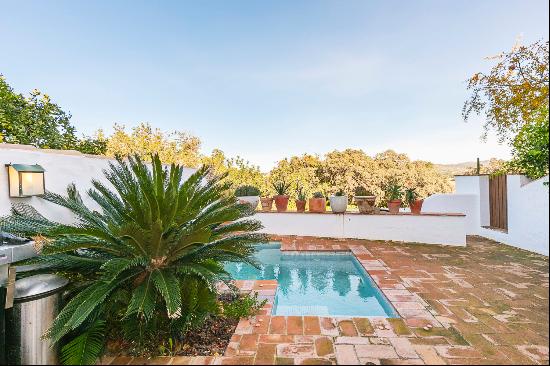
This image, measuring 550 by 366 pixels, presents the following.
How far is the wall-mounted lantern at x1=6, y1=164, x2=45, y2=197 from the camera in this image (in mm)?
3324

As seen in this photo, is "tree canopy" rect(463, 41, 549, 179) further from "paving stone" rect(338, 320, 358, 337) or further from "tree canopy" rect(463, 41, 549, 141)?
"paving stone" rect(338, 320, 358, 337)

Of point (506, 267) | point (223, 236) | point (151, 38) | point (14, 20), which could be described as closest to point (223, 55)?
point (151, 38)

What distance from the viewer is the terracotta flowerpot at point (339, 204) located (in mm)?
7855

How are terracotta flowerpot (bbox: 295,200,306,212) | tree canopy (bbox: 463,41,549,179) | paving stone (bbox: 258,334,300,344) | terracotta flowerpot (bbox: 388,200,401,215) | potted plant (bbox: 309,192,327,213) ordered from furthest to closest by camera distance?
1. terracotta flowerpot (bbox: 295,200,306,212)
2. potted plant (bbox: 309,192,327,213)
3. terracotta flowerpot (bbox: 388,200,401,215)
4. tree canopy (bbox: 463,41,549,179)
5. paving stone (bbox: 258,334,300,344)

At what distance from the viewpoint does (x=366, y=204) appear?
769 cm

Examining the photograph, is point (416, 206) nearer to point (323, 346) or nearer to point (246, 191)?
point (246, 191)

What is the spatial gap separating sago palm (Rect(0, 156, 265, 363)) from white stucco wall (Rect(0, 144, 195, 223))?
2.56 feet

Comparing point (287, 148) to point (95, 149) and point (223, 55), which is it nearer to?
point (223, 55)

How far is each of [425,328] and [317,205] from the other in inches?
218

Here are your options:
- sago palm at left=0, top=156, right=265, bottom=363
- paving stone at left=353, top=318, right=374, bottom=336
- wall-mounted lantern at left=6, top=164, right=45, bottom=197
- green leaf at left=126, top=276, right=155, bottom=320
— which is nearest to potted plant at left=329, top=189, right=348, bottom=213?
paving stone at left=353, top=318, right=374, bottom=336

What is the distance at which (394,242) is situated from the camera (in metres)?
7.15

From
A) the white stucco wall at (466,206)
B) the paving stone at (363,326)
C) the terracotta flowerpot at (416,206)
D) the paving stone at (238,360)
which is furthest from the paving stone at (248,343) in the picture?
the white stucco wall at (466,206)

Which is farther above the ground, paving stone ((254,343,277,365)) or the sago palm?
the sago palm

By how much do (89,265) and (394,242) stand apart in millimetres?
6467
